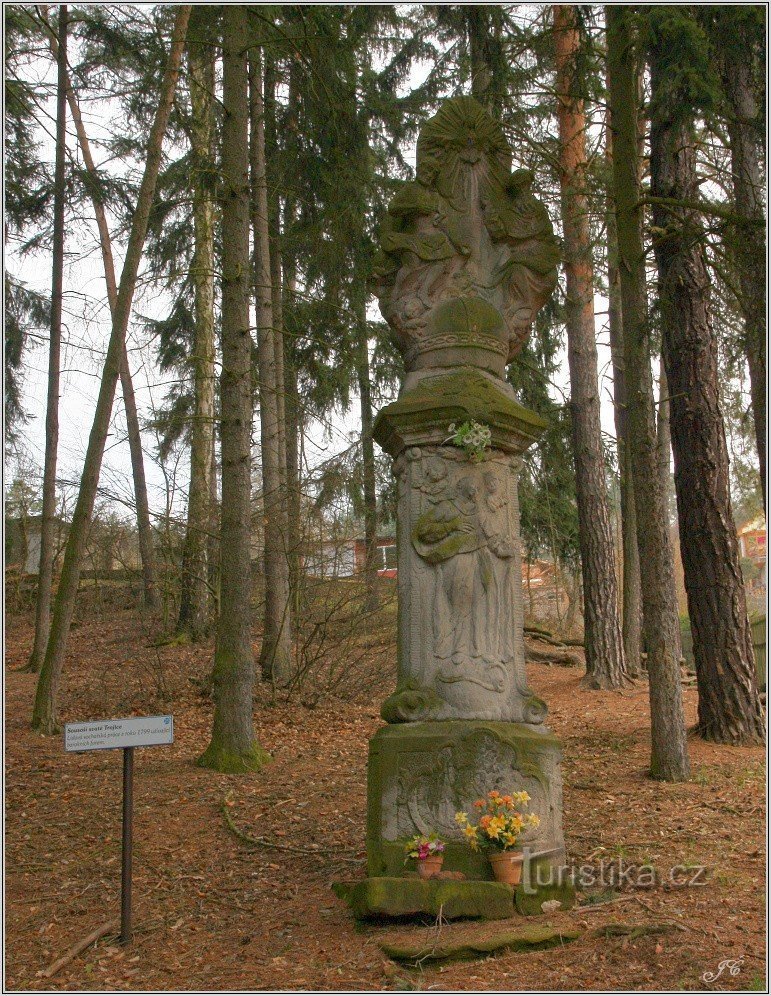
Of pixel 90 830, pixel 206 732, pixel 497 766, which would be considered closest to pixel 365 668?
pixel 206 732

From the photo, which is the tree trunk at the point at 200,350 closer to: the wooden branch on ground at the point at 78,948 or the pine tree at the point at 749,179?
the pine tree at the point at 749,179

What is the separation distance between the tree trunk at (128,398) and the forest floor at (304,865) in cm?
245

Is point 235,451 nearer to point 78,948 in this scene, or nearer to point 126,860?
point 126,860

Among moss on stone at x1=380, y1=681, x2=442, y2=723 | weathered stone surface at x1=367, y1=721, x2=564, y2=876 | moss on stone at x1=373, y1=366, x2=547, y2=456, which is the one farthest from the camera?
moss on stone at x1=373, y1=366, x2=547, y2=456

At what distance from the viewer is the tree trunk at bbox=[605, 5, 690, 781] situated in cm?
793

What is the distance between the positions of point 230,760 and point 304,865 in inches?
94.2

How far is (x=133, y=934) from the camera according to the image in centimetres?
525

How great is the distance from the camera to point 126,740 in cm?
512

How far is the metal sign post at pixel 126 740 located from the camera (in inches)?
199

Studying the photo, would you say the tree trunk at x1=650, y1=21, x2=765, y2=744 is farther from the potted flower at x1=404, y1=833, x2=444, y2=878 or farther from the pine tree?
the potted flower at x1=404, y1=833, x2=444, y2=878

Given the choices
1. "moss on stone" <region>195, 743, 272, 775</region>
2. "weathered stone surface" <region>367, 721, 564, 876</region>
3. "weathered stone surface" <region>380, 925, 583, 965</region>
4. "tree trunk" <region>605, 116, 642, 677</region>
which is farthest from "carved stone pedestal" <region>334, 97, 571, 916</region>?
"tree trunk" <region>605, 116, 642, 677</region>

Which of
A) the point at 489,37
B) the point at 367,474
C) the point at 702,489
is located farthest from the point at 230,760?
the point at 489,37

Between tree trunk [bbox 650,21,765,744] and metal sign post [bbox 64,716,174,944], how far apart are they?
6.01 metres

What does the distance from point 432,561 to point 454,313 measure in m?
1.69
